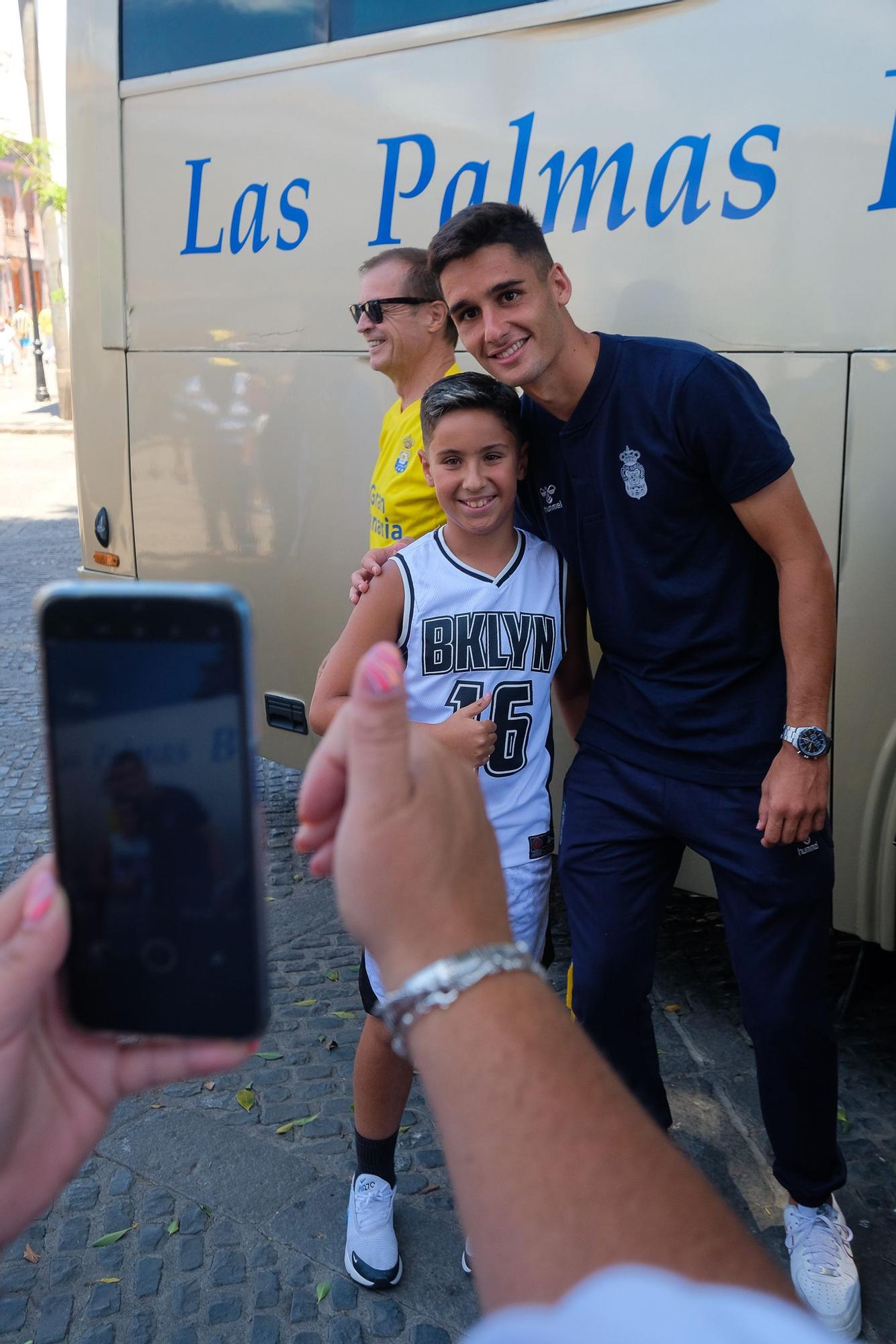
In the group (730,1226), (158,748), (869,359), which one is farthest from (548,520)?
(730,1226)

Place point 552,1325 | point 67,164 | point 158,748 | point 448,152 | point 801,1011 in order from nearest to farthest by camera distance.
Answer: point 552,1325 < point 158,748 < point 801,1011 < point 448,152 < point 67,164

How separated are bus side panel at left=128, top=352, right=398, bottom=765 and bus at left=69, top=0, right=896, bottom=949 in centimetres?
1

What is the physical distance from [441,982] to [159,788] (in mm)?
285

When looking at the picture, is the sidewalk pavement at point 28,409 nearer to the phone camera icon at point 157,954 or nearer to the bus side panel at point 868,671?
the bus side panel at point 868,671

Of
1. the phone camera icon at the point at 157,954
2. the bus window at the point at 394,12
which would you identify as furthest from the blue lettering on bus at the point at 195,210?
the phone camera icon at the point at 157,954

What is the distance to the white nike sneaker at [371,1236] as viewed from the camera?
8.43ft

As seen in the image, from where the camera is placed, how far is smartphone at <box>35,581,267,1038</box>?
921mm

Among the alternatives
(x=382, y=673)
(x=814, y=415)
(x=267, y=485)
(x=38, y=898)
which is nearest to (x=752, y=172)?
(x=814, y=415)

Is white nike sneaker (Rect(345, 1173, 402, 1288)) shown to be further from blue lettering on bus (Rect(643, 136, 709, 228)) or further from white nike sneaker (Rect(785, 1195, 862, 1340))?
blue lettering on bus (Rect(643, 136, 709, 228))

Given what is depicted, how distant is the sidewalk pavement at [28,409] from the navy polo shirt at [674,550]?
2209 centimetres

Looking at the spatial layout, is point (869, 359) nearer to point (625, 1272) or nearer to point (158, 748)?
point (158, 748)

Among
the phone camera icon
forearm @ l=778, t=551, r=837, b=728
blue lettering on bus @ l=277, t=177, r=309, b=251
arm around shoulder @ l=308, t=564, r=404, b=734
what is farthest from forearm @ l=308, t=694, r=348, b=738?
blue lettering on bus @ l=277, t=177, r=309, b=251

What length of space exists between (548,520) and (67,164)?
115 inches

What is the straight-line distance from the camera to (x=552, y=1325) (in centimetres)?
65
